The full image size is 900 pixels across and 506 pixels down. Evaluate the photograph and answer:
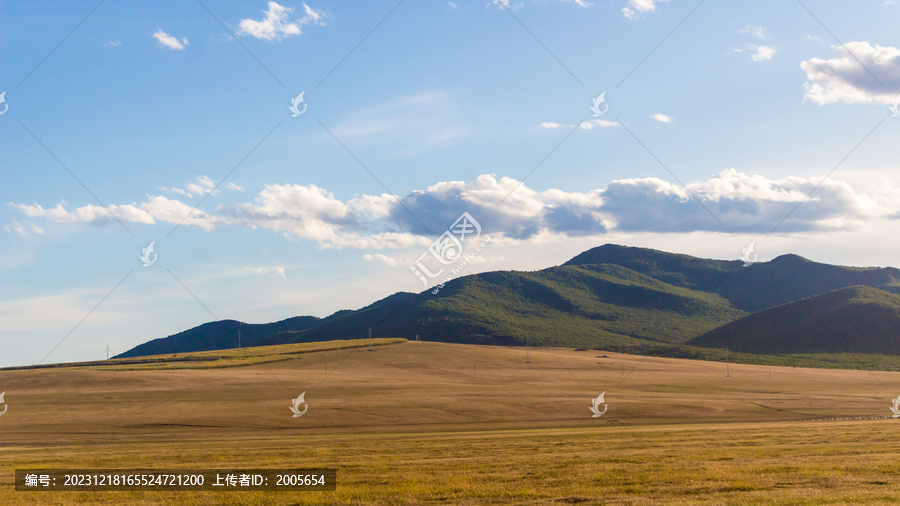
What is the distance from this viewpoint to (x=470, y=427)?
2623 inches

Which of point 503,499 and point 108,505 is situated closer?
point 503,499

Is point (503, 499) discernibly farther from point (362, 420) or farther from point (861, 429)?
point (362, 420)

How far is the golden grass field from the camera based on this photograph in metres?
22.9

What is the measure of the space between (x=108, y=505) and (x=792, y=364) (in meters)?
188

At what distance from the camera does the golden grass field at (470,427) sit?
901 inches

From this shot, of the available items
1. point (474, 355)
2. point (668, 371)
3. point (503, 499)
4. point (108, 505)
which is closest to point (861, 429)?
point (503, 499)

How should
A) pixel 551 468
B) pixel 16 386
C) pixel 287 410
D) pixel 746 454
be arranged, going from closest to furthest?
pixel 551 468 < pixel 746 454 < pixel 287 410 < pixel 16 386

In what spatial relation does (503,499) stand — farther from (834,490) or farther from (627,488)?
(834,490)

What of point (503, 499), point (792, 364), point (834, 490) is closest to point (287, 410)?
point (503, 499)

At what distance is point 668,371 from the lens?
13925 centimetres

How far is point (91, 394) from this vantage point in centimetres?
9494

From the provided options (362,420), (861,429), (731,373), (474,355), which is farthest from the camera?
(474,355)

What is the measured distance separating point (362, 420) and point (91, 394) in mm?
48625

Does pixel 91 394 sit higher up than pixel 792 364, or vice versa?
pixel 91 394
